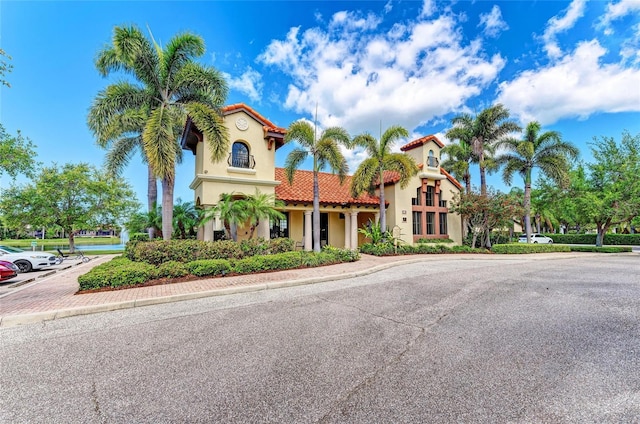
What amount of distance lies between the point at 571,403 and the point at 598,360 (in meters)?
1.57

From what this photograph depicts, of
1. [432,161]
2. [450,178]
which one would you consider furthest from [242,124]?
[450,178]

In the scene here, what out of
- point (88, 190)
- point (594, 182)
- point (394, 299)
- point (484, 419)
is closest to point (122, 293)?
point (394, 299)

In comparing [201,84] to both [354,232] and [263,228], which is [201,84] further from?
[354,232]

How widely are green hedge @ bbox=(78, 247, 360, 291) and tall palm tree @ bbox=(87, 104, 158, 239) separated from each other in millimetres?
6458

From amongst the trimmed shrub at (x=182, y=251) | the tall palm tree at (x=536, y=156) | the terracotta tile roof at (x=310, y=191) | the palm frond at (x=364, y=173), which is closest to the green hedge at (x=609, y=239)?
the tall palm tree at (x=536, y=156)

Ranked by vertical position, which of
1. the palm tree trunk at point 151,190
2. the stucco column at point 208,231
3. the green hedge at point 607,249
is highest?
the palm tree trunk at point 151,190

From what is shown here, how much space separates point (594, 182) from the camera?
83.1ft

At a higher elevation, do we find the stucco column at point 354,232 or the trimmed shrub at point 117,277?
the stucco column at point 354,232

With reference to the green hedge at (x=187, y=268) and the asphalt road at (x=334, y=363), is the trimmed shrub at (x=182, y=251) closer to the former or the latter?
the green hedge at (x=187, y=268)

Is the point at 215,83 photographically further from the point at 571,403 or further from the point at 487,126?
the point at 487,126

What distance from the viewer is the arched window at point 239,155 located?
14430 millimetres

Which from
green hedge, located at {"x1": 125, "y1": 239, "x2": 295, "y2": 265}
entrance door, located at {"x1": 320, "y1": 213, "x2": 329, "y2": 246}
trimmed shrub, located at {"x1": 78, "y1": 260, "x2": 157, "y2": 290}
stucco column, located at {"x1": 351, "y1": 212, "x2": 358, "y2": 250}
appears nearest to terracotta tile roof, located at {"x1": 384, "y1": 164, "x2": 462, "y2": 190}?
stucco column, located at {"x1": 351, "y1": 212, "x2": 358, "y2": 250}

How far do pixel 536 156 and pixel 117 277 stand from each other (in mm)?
28944

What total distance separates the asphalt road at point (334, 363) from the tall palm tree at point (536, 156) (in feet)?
61.5
